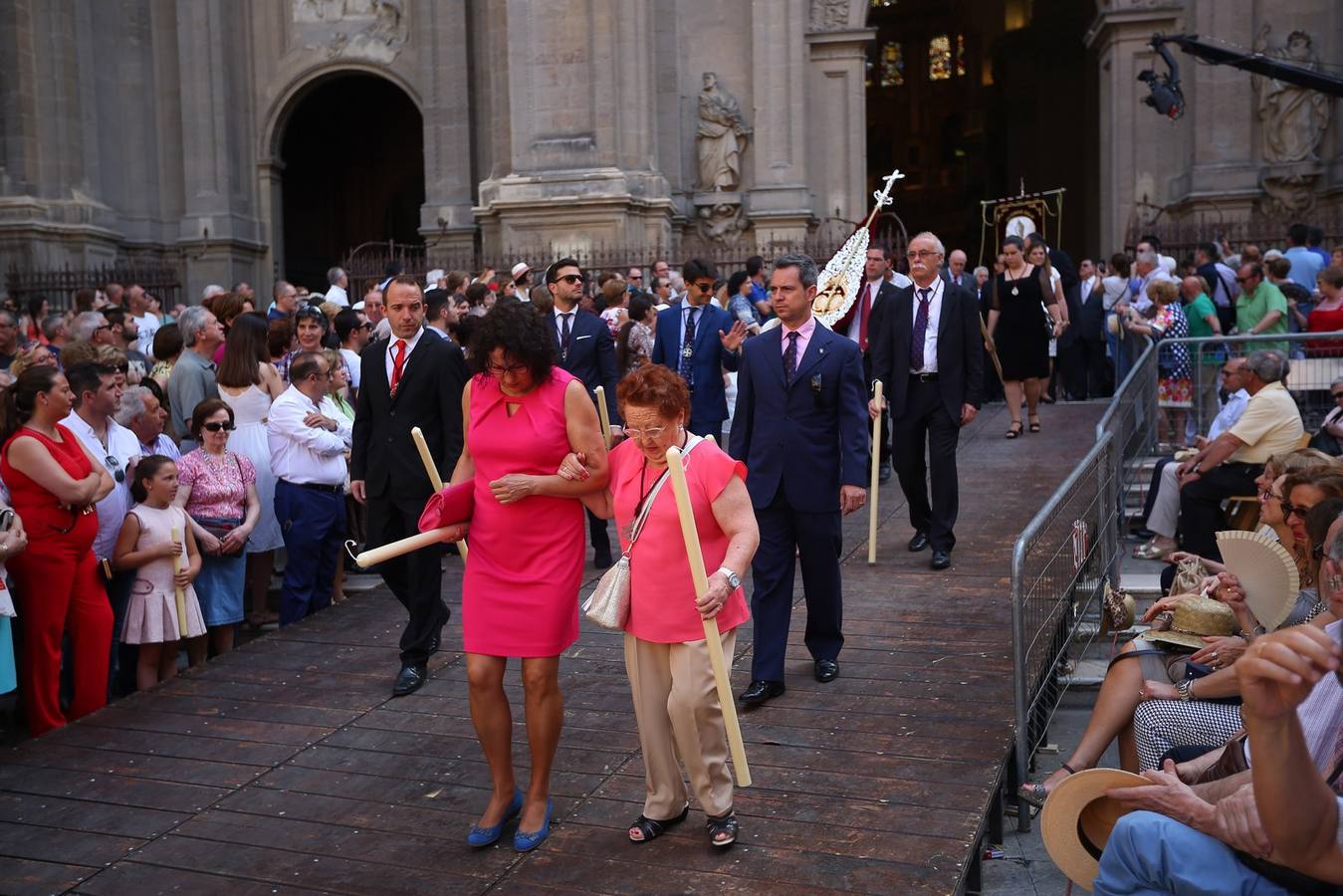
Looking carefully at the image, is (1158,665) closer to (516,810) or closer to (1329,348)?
(516,810)

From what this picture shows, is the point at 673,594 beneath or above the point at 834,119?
beneath

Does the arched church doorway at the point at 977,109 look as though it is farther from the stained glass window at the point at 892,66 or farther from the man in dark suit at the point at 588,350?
the man in dark suit at the point at 588,350

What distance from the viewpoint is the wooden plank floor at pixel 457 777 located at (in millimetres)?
5355

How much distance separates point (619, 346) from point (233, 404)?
2844 millimetres

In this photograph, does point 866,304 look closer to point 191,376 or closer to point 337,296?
point 191,376

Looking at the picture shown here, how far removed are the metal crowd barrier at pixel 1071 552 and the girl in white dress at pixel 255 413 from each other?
16.6 feet

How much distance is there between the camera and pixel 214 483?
8727 millimetres

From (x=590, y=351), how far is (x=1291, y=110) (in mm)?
16844

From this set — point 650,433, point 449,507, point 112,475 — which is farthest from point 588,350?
point 650,433

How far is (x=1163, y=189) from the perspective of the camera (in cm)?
2347

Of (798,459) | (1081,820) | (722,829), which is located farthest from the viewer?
A: (798,459)

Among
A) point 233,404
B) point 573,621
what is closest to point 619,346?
point 233,404

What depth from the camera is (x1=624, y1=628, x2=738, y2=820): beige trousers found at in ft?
17.1

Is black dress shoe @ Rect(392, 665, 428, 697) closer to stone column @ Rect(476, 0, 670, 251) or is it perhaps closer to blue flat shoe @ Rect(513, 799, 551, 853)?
blue flat shoe @ Rect(513, 799, 551, 853)
